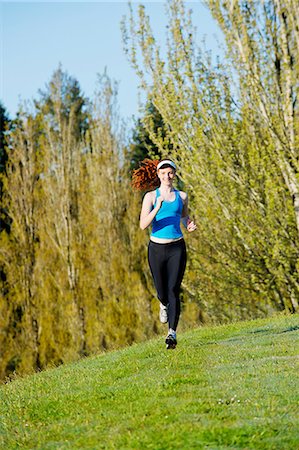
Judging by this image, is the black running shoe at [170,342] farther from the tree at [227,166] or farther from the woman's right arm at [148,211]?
the tree at [227,166]

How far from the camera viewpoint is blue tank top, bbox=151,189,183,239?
924cm

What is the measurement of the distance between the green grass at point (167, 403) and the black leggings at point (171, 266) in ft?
1.66

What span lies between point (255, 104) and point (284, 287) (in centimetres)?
434

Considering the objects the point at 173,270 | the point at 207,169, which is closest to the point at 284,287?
the point at 207,169

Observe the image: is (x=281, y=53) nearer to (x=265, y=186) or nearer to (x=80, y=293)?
(x=265, y=186)

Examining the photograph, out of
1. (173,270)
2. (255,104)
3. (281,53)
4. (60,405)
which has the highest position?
(281,53)

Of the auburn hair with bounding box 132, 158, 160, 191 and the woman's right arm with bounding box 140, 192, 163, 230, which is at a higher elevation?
the auburn hair with bounding box 132, 158, 160, 191

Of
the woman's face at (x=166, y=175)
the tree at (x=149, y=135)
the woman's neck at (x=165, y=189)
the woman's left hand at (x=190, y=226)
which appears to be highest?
the tree at (x=149, y=135)

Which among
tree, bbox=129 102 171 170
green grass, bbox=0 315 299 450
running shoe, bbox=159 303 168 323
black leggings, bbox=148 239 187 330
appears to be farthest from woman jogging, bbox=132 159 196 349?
tree, bbox=129 102 171 170

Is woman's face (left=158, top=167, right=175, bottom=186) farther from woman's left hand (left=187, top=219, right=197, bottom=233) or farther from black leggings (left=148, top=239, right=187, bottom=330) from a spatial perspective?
black leggings (left=148, top=239, right=187, bottom=330)

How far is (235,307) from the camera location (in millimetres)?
19125

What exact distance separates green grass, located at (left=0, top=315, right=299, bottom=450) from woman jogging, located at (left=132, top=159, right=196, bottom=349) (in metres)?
0.64

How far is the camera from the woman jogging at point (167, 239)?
9.25m

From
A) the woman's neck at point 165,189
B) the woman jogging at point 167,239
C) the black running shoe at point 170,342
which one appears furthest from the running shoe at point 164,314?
the woman's neck at point 165,189
